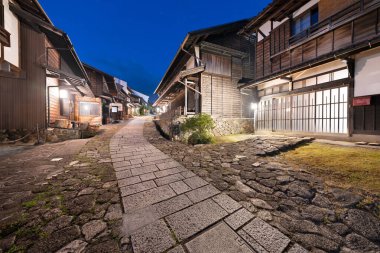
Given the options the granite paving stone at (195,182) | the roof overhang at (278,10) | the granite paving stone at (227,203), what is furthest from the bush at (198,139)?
the roof overhang at (278,10)

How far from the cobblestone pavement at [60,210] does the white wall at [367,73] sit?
361 inches

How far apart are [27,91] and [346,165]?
1584cm

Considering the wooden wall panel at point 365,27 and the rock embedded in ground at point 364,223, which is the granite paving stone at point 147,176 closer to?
the rock embedded in ground at point 364,223

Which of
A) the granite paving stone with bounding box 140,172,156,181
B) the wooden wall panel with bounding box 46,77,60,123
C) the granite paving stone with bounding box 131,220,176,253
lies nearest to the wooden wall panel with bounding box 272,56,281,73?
the granite paving stone with bounding box 140,172,156,181

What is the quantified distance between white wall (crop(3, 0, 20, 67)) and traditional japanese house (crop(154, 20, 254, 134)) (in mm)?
9553

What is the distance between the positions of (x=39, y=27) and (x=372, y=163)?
18.0 meters

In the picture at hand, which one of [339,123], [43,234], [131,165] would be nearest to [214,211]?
[43,234]

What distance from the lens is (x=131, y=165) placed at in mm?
4664

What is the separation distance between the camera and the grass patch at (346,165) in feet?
10.1

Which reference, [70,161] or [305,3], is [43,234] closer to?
[70,161]

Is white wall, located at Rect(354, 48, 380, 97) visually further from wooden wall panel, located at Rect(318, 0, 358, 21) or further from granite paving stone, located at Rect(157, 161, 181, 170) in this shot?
granite paving stone, located at Rect(157, 161, 181, 170)

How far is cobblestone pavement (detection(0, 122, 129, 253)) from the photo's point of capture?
178cm

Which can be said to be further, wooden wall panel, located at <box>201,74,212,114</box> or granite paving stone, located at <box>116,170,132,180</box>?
wooden wall panel, located at <box>201,74,212,114</box>

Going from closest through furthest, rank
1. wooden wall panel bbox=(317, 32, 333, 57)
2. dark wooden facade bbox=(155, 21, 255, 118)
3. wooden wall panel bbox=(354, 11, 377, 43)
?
wooden wall panel bbox=(354, 11, 377, 43), wooden wall panel bbox=(317, 32, 333, 57), dark wooden facade bbox=(155, 21, 255, 118)
